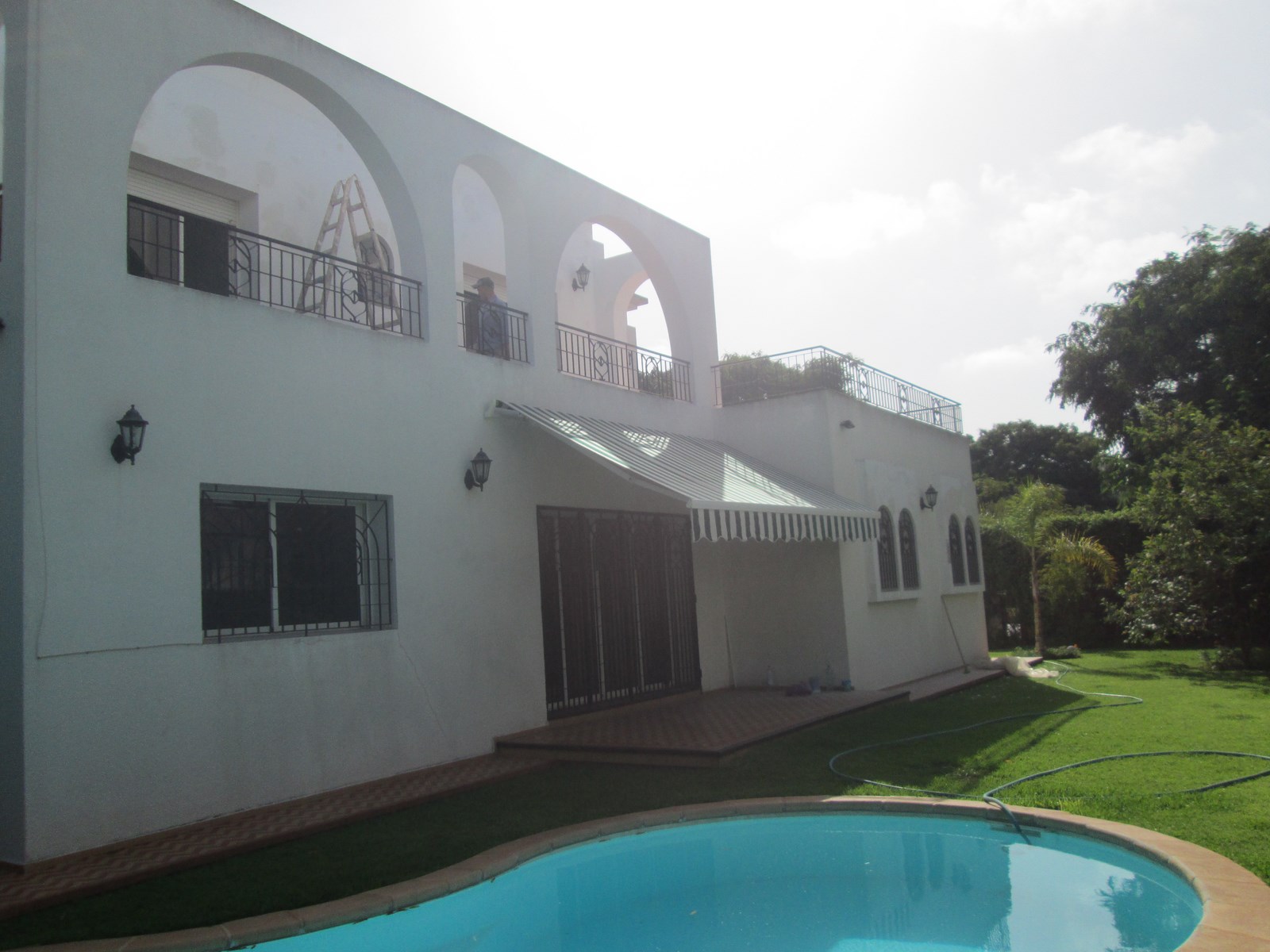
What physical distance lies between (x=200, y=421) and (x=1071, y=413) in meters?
32.6

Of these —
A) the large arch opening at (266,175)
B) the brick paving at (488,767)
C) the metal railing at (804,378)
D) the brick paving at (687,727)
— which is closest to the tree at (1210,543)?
the metal railing at (804,378)

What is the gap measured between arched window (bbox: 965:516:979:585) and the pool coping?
55.5ft

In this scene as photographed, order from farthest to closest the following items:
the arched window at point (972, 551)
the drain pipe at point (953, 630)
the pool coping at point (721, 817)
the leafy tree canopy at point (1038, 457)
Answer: the leafy tree canopy at point (1038, 457) < the arched window at point (972, 551) < the drain pipe at point (953, 630) < the pool coping at point (721, 817)

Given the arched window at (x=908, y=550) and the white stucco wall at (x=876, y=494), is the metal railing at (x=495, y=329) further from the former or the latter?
the arched window at (x=908, y=550)

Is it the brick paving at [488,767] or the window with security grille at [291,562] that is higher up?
the window with security grille at [291,562]

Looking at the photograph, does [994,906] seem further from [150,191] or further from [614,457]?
[150,191]

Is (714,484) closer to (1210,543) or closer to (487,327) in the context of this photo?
(487,327)

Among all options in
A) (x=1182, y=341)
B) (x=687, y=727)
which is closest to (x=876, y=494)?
(x=687, y=727)

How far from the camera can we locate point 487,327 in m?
15.5

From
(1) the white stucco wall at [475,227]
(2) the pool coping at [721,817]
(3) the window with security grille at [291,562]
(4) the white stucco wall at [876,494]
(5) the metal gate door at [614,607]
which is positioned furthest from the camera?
(1) the white stucco wall at [475,227]

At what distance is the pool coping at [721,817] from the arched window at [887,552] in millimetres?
10909

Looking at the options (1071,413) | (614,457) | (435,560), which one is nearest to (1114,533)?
(1071,413)

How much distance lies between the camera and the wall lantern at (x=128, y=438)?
9.56 m

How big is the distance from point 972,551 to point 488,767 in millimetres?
17525
